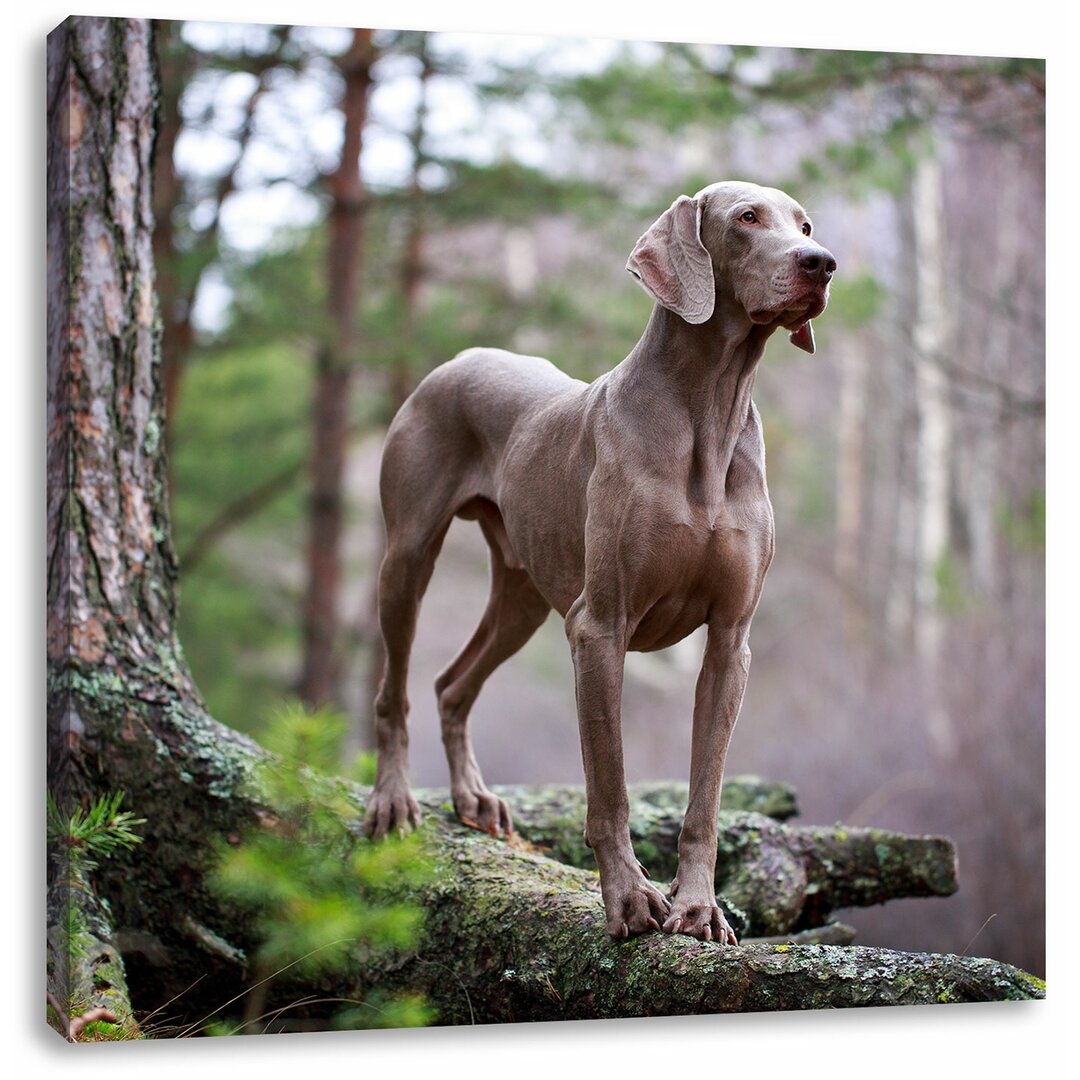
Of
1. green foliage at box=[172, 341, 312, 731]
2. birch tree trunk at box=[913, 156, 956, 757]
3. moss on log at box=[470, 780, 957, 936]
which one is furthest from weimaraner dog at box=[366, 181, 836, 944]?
birch tree trunk at box=[913, 156, 956, 757]

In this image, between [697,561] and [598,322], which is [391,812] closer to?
[697,561]

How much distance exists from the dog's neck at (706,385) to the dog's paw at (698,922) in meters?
0.79

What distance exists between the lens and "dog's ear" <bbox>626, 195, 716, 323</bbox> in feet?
8.98

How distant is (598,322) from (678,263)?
492cm

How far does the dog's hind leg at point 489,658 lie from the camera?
11.7 feet

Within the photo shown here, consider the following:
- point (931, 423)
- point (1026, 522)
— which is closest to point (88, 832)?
point (1026, 522)

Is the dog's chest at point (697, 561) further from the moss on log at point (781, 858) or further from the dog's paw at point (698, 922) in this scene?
the moss on log at point (781, 858)

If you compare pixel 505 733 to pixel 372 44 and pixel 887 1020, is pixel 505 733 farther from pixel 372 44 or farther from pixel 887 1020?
pixel 887 1020

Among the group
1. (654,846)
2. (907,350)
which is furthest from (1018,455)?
(654,846)

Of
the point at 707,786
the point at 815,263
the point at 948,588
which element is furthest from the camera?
the point at 948,588

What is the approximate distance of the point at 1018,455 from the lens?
8.91 metres

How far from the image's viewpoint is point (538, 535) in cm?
311

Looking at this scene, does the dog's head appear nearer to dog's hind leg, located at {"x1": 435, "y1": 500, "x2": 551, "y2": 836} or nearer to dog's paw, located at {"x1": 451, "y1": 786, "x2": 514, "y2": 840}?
dog's hind leg, located at {"x1": 435, "y1": 500, "x2": 551, "y2": 836}

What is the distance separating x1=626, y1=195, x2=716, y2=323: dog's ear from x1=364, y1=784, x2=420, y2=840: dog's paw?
135cm
